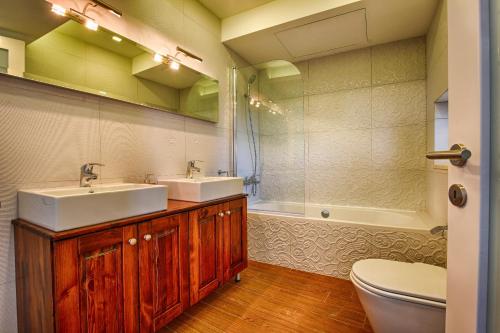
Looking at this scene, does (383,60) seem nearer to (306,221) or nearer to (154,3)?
(306,221)

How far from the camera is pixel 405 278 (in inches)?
52.0

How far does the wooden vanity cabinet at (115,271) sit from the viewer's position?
37.7 inches

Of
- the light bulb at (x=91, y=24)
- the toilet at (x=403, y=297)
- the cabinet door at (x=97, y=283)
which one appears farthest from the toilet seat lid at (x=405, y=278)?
the light bulb at (x=91, y=24)

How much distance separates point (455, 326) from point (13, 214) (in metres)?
1.75

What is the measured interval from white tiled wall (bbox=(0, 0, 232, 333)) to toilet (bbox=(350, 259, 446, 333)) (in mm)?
1598

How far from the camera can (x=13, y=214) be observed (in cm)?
117

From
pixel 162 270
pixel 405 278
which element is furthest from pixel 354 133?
pixel 162 270

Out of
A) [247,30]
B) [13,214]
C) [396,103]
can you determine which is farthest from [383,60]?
[13,214]

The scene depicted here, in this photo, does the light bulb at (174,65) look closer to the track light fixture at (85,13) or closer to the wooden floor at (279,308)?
the track light fixture at (85,13)

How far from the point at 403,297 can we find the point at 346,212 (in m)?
1.66

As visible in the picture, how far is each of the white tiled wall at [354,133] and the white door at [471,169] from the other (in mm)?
2344

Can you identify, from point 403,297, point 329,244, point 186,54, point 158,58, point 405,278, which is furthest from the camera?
point 329,244

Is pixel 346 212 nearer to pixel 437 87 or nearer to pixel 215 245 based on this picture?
pixel 437 87

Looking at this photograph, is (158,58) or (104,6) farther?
(158,58)
